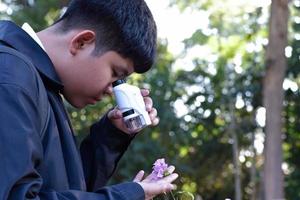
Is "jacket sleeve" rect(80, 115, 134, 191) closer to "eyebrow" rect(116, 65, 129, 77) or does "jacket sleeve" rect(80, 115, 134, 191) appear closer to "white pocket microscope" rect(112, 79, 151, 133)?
"white pocket microscope" rect(112, 79, 151, 133)

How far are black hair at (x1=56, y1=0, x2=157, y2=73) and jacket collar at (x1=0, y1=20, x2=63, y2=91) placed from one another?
13 centimetres

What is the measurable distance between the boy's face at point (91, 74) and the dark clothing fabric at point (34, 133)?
5cm

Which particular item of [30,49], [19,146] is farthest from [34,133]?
[30,49]

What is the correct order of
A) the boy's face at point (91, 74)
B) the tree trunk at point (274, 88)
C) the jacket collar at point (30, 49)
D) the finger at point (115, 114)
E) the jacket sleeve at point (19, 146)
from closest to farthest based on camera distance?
1. the jacket sleeve at point (19, 146)
2. the jacket collar at point (30, 49)
3. the boy's face at point (91, 74)
4. the finger at point (115, 114)
5. the tree trunk at point (274, 88)

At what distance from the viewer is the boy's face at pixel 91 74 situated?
62.1 inches

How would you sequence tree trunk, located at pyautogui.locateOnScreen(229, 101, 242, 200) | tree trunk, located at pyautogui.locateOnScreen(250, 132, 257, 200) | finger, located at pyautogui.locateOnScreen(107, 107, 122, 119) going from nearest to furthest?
finger, located at pyautogui.locateOnScreen(107, 107, 122, 119), tree trunk, located at pyautogui.locateOnScreen(229, 101, 242, 200), tree trunk, located at pyautogui.locateOnScreen(250, 132, 257, 200)

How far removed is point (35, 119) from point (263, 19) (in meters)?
10.3

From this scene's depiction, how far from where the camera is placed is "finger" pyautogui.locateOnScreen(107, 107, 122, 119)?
1935mm

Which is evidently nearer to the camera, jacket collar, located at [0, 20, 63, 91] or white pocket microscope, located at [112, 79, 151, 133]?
jacket collar, located at [0, 20, 63, 91]

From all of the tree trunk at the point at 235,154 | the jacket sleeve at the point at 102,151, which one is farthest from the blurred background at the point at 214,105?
the jacket sleeve at the point at 102,151

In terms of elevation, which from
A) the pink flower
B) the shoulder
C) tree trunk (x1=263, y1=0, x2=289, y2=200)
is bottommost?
tree trunk (x1=263, y1=0, x2=289, y2=200)

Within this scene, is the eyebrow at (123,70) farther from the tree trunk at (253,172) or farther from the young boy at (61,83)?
the tree trunk at (253,172)

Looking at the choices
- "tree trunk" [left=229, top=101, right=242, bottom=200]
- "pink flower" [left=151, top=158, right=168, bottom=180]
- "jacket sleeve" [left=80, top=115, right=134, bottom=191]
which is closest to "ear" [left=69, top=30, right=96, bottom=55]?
"pink flower" [left=151, top=158, right=168, bottom=180]

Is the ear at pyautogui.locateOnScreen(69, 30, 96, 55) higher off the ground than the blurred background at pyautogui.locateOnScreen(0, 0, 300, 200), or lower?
higher
